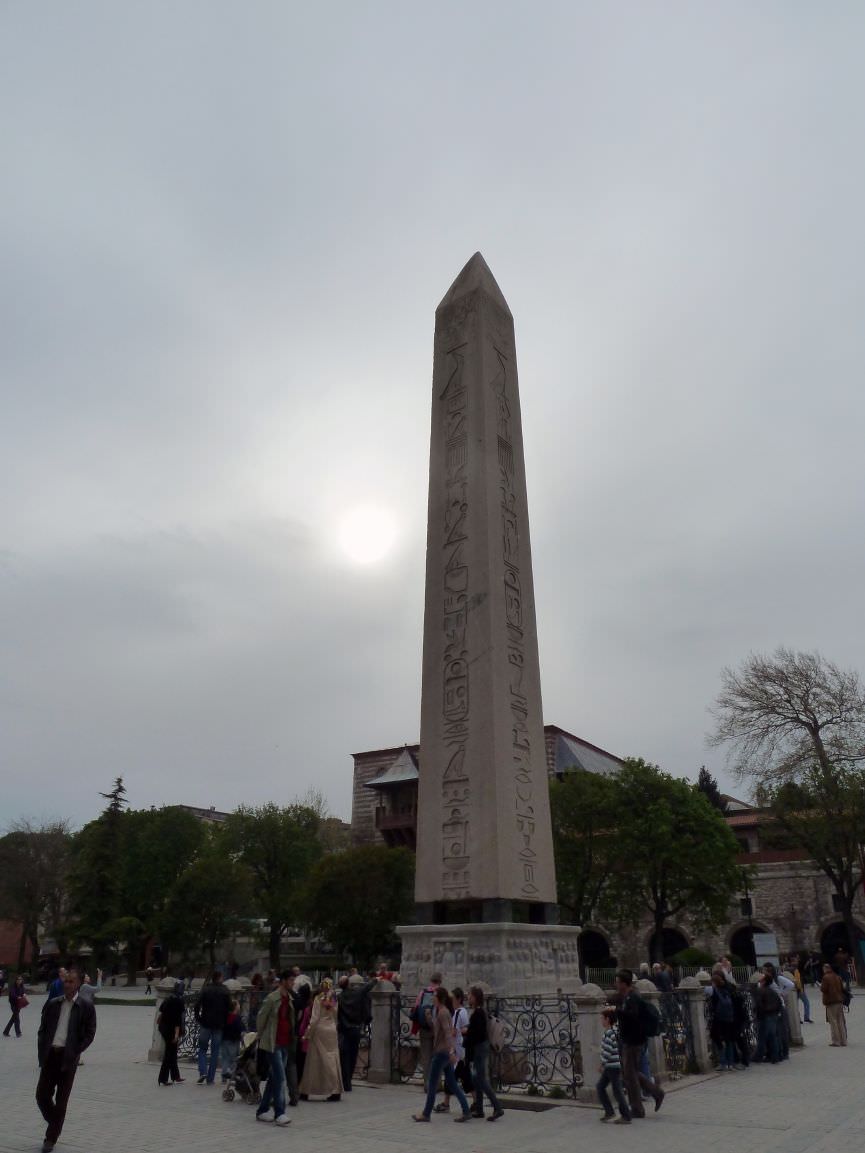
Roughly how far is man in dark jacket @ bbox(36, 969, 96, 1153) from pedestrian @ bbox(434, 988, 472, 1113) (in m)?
3.53

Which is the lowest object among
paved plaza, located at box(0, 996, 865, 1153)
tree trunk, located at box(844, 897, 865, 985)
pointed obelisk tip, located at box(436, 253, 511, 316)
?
paved plaza, located at box(0, 996, 865, 1153)

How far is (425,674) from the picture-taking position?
1313cm

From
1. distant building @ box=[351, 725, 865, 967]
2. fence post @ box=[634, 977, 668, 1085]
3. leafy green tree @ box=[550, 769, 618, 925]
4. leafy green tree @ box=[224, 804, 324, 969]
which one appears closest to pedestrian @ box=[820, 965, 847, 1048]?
fence post @ box=[634, 977, 668, 1085]

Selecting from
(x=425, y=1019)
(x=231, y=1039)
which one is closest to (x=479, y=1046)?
(x=425, y=1019)

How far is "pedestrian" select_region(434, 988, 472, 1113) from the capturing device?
355 inches

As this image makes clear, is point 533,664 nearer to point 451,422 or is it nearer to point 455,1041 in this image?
point 451,422

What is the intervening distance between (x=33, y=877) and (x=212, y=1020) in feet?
136

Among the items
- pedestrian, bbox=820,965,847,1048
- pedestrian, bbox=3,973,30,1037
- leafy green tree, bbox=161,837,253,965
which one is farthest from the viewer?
leafy green tree, bbox=161,837,253,965

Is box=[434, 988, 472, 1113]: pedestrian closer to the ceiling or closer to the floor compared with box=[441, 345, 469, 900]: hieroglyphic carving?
closer to the floor

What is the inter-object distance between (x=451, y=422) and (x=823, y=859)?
84.7 ft

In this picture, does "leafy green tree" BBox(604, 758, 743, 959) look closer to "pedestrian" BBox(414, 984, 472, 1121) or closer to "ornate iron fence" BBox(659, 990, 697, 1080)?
"ornate iron fence" BBox(659, 990, 697, 1080)

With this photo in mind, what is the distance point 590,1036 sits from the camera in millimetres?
9578

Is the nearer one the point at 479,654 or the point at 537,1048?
the point at 537,1048

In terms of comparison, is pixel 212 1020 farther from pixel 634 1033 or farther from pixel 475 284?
pixel 475 284
